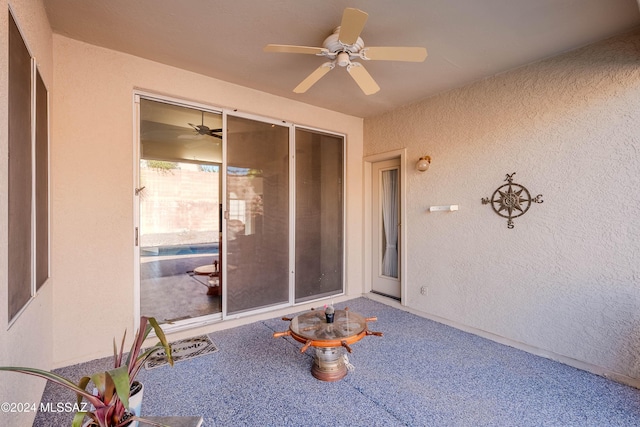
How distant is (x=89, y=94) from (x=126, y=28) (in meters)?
0.69

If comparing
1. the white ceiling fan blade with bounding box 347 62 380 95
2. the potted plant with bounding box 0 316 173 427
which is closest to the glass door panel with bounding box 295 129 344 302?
the white ceiling fan blade with bounding box 347 62 380 95

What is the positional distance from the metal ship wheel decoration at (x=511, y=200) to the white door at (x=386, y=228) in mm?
1397

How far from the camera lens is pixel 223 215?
3.28 m

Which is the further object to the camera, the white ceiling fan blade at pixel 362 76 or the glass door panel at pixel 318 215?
the glass door panel at pixel 318 215

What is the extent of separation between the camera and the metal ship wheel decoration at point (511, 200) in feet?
9.04

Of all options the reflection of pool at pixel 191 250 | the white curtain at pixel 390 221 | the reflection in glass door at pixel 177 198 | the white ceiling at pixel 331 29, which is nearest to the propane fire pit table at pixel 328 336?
the reflection in glass door at pixel 177 198

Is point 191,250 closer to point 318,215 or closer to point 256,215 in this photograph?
point 256,215

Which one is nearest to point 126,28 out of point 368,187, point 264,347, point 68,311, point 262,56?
point 262,56

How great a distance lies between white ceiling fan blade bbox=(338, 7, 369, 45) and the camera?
1.54 m

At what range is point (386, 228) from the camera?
14.3 ft

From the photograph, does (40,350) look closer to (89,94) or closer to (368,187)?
(89,94)

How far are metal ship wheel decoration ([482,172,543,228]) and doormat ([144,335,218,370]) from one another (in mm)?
3148

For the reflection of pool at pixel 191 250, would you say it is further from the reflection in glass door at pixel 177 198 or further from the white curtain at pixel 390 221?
the white curtain at pixel 390 221

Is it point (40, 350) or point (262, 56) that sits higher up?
point (262, 56)
